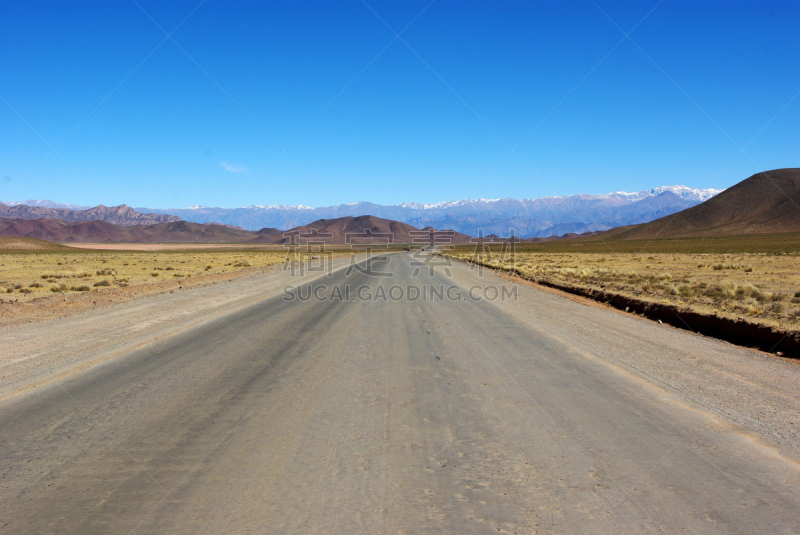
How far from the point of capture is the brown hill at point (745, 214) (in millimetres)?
133875

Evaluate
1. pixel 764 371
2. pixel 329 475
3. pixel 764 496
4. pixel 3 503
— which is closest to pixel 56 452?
pixel 3 503

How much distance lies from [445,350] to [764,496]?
17.2 ft

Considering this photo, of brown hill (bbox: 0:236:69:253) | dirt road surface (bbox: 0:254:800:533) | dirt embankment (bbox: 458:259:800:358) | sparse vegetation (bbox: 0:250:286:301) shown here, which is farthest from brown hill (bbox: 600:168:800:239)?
brown hill (bbox: 0:236:69:253)

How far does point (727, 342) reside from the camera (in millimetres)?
10164

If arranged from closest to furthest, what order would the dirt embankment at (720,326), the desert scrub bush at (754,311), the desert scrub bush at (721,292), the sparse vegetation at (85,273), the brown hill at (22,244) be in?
the dirt embankment at (720,326) → the desert scrub bush at (754,311) → the desert scrub bush at (721,292) → the sparse vegetation at (85,273) → the brown hill at (22,244)

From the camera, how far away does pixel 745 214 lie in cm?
14525

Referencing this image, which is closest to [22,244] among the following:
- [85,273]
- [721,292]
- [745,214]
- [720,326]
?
[85,273]

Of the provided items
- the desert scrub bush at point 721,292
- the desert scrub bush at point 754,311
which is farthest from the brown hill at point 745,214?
the desert scrub bush at point 754,311

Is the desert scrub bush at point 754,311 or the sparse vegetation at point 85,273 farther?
the sparse vegetation at point 85,273

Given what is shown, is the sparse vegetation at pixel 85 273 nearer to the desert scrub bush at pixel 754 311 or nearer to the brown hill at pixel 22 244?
the desert scrub bush at pixel 754 311

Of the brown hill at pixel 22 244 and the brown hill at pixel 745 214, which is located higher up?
the brown hill at pixel 745 214

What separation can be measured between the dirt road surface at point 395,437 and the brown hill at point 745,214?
151m

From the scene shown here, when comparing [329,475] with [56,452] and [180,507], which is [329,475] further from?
[56,452]

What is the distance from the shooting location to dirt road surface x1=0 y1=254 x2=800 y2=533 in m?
3.24
